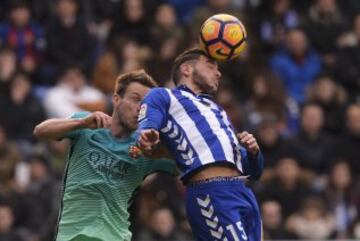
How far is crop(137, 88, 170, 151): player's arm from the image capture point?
8.59 metres

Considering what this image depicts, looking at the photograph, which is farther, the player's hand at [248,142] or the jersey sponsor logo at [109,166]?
the jersey sponsor logo at [109,166]

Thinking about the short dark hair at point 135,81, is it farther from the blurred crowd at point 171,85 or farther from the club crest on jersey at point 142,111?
the blurred crowd at point 171,85

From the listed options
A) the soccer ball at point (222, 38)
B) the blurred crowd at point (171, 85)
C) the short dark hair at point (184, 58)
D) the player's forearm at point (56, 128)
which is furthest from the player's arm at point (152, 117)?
the blurred crowd at point (171, 85)

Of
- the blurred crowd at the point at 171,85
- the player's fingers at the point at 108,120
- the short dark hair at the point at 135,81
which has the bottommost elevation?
the blurred crowd at the point at 171,85

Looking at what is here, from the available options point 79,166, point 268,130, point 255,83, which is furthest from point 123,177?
point 255,83

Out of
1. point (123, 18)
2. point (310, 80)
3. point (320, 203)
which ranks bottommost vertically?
point (320, 203)

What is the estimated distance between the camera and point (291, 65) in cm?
1753

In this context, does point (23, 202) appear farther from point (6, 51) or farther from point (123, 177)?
point (123, 177)

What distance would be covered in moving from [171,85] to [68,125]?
673cm

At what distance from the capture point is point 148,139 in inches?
338

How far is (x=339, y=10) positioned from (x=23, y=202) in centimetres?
651

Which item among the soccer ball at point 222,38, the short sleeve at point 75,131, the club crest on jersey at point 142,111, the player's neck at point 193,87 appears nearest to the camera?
the club crest on jersey at point 142,111

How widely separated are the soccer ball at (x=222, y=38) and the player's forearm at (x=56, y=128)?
3.98 feet

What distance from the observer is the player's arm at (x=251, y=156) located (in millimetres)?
9078
